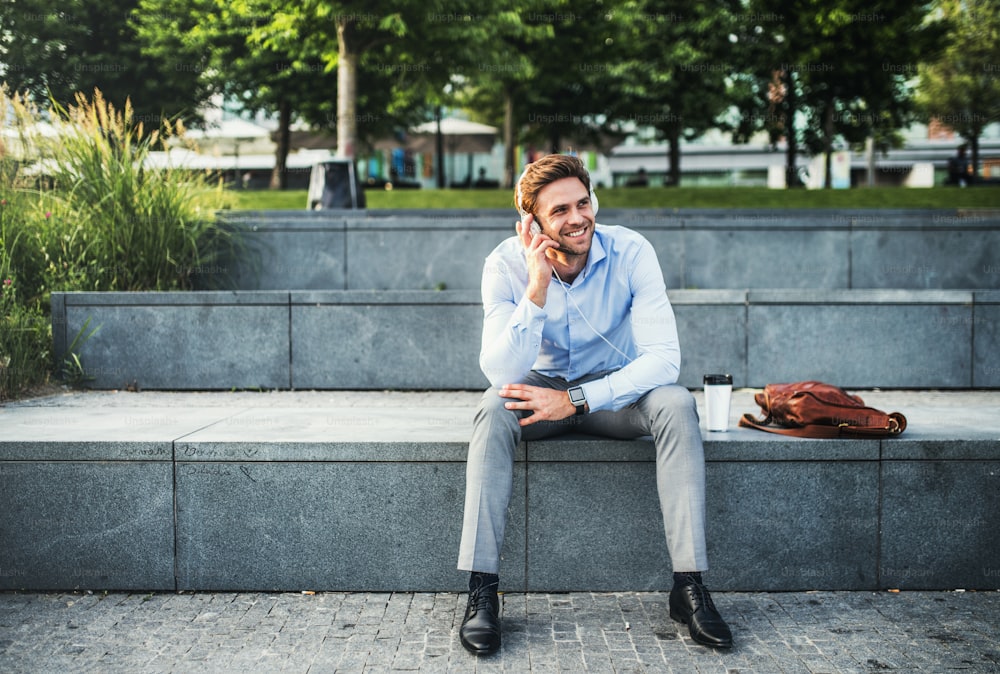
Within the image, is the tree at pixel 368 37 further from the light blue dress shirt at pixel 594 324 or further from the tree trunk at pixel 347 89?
the light blue dress shirt at pixel 594 324

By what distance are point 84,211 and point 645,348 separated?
5.29 metres

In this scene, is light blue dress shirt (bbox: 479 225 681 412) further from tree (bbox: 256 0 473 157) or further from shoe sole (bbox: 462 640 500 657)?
tree (bbox: 256 0 473 157)

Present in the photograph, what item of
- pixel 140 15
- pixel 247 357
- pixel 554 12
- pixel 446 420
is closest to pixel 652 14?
pixel 554 12

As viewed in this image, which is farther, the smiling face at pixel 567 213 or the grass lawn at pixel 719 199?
the grass lawn at pixel 719 199

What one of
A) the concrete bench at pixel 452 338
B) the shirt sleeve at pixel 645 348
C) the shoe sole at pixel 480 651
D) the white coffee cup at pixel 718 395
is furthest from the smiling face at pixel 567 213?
the concrete bench at pixel 452 338

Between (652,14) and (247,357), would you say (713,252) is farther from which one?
(652,14)

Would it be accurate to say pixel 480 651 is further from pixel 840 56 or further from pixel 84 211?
pixel 840 56

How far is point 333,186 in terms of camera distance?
11.6 metres

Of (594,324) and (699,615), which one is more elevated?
(594,324)

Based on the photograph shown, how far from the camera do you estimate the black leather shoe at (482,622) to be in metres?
3.10

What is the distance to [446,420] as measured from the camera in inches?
166

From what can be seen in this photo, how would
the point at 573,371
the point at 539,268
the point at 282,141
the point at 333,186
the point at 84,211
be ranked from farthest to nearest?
1. the point at 282,141
2. the point at 333,186
3. the point at 84,211
4. the point at 573,371
5. the point at 539,268

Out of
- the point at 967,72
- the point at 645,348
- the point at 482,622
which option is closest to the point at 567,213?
the point at 645,348

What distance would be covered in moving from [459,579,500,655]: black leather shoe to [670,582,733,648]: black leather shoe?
678 mm
